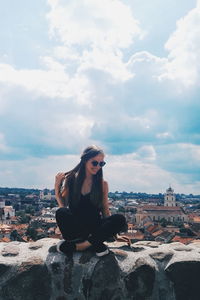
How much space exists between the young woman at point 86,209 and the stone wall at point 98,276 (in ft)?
0.35

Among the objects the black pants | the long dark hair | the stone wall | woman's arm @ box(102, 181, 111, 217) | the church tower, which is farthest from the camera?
the church tower

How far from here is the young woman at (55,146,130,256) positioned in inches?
Result: 134

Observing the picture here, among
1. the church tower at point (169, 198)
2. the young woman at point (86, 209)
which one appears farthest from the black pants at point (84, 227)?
the church tower at point (169, 198)

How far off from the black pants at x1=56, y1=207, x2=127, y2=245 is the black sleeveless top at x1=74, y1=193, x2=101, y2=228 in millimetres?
32

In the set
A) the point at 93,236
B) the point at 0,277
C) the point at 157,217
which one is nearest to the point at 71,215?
the point at 93,236

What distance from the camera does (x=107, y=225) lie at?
3.44 meters

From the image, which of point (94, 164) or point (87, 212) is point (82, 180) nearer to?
point (94, 164)

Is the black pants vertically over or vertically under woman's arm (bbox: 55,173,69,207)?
under

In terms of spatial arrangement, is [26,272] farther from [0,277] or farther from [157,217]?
[157,217]

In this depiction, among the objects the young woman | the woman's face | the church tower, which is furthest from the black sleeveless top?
the church tower

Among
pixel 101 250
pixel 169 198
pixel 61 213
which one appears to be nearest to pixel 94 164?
pixel 61 213

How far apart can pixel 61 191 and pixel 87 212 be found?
308mm

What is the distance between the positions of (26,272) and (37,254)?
211 millimetres

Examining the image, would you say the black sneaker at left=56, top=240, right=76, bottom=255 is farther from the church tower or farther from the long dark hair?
the church tower
